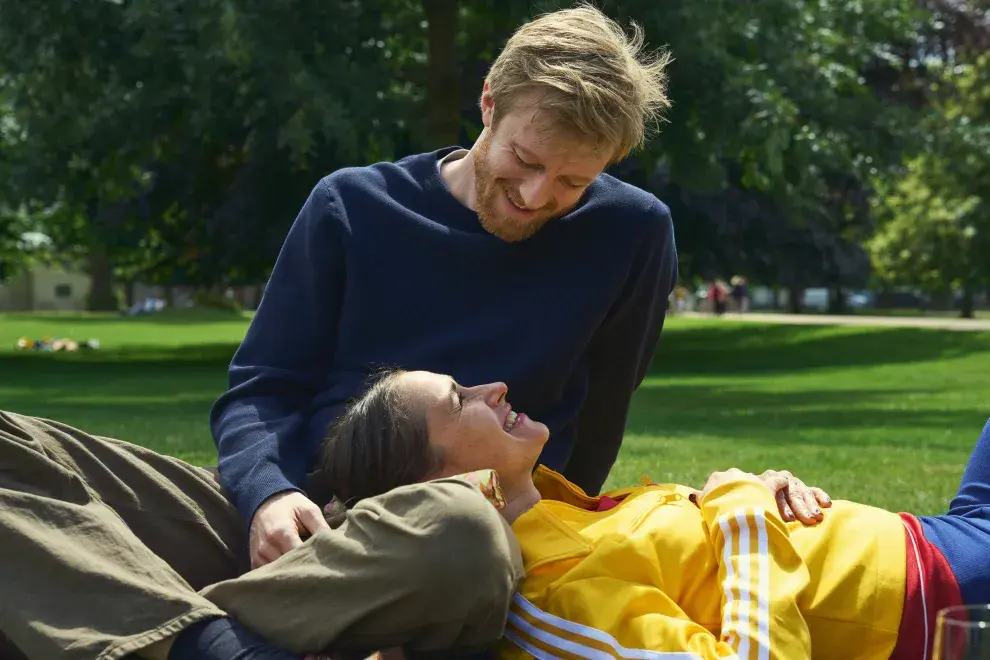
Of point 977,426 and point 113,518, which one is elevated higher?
point 113,518

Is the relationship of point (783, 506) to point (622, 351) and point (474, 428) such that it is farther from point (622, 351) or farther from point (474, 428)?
point (622, 351)

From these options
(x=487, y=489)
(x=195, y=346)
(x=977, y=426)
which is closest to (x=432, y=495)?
(x=487, y=489)

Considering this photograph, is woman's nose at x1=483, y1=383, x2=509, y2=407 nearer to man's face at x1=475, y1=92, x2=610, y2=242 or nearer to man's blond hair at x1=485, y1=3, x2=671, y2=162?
man's face at x1=475, y1=92, x2=610, y2=242

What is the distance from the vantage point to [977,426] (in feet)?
41.5

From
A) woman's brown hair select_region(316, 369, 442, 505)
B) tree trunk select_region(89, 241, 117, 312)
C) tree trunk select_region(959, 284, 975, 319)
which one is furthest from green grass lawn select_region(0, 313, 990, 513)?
tree trunk select_region(89, 241, 117, 312)

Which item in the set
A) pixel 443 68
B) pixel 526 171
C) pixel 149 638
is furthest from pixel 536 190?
pixel 443 68

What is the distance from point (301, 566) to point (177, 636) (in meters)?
0.33

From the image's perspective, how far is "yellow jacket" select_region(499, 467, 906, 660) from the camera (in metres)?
3.25

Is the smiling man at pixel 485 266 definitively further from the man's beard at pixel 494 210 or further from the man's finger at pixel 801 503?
the man's finger at pixel 801 503

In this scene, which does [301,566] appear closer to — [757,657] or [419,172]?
[757,657]

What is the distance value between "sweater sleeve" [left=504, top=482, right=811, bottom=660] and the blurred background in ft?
43.5

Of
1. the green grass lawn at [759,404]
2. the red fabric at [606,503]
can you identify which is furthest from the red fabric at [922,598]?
the green grass lawn at [759,404]

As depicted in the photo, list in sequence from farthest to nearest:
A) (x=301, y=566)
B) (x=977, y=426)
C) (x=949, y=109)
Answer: (x=949, y=109), (x=977, y=426), (x=301, y=566)

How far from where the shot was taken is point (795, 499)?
3.71 m
